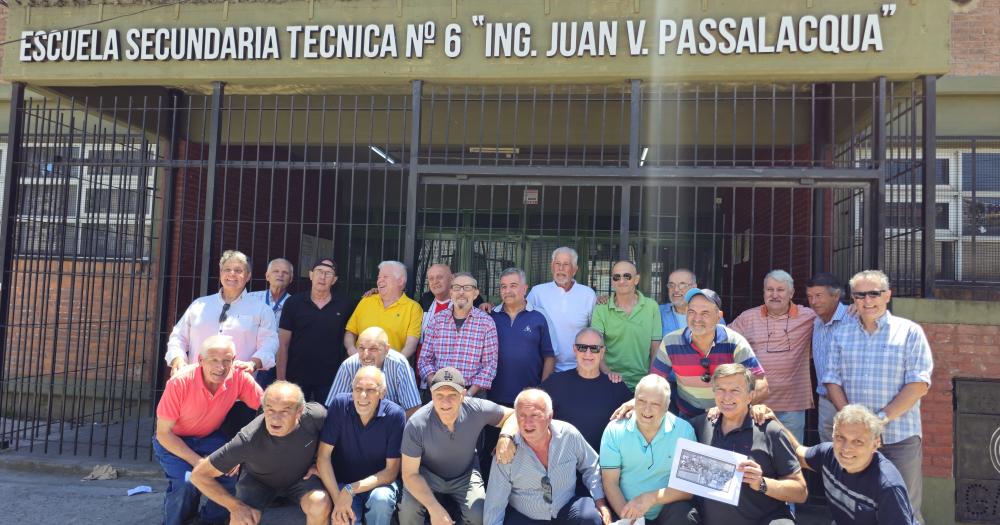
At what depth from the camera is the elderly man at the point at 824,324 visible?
443 centimetres

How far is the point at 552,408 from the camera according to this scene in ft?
13.3

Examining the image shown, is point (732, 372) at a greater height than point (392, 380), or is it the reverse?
point (732, 372)

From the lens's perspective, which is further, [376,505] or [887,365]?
[887,365]

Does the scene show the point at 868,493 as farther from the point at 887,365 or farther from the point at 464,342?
the point at 464,342

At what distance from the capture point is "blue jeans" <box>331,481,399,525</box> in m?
3.91

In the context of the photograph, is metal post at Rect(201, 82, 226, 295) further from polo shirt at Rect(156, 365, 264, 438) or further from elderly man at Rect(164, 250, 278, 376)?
polo shirt at Rect(156, 365, 264, 438)

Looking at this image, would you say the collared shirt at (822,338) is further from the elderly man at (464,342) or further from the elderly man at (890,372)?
the elderly man at (464,342)

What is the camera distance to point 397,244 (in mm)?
9945

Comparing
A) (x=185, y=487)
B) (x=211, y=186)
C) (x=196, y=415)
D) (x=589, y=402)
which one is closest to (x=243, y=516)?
(x=185, y=487)

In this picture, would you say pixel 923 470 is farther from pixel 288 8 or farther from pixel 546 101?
pixel 288 8

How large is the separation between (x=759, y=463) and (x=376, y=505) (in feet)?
7.16

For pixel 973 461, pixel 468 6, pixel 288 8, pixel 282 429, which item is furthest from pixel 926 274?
pixel 288 8

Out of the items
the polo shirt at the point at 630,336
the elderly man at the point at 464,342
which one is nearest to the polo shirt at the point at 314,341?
the elderly man at the point at 464,342

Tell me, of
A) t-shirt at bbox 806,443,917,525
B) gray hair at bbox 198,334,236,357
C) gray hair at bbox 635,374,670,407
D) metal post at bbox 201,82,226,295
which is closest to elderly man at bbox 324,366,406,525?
gray hair at bbox 198,334,236,357
